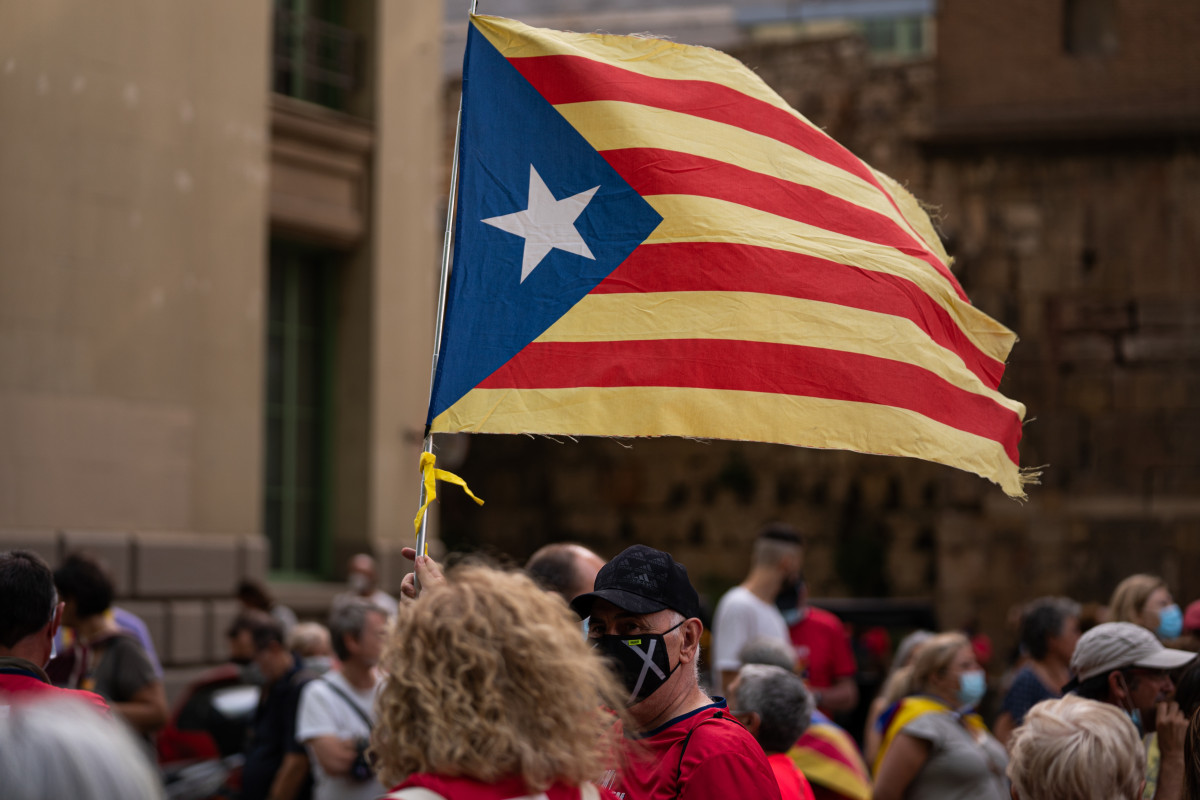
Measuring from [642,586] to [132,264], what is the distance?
8.01 meters

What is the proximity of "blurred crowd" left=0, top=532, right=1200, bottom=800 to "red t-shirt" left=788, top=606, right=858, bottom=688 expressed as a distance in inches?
0.5

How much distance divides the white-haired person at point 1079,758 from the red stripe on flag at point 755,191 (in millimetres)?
1564

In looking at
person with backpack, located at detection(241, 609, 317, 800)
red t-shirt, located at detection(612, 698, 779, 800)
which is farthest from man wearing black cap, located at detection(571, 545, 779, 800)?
person with backpack, located at detection(241, 609, 317, 800)

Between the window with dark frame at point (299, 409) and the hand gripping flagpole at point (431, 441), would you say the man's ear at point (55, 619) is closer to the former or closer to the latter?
the hand gripping flagpole at point (431, 441)

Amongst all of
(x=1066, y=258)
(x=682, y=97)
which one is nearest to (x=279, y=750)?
(x=682, y=97)

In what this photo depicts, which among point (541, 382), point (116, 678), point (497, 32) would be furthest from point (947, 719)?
point (116, 678)

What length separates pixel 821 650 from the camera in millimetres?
8742

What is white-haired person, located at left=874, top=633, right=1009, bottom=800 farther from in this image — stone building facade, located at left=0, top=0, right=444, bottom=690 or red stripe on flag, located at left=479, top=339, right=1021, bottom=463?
stone building facade, located at left=0, top=0, right=444, bottom=690

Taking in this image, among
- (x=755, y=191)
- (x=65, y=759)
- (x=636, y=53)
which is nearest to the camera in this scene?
(x=65, y=759)

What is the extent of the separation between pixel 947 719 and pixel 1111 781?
77.2 inches

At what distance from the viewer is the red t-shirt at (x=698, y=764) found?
3.03 metres

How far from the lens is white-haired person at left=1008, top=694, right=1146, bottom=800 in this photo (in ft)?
12.1

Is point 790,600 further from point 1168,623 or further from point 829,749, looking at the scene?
point 1168,623

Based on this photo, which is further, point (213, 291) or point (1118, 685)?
point (213, 291)
